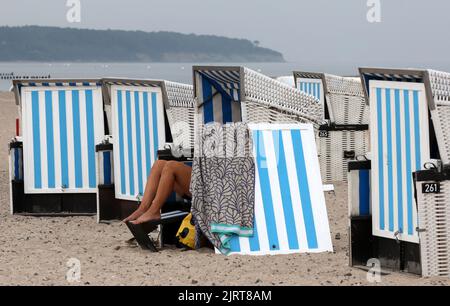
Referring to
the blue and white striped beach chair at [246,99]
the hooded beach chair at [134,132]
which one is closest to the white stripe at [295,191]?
the blue and white striped beach chair at [246,99]

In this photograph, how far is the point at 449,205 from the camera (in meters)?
6.79

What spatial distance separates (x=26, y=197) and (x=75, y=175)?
0.54 meters

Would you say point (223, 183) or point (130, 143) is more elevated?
point (130, 143)

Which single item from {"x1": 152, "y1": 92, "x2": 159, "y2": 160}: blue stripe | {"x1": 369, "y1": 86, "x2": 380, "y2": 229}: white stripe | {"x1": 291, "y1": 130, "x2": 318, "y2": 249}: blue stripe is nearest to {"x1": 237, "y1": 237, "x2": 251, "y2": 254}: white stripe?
{"x1": 291, "y1": 130, "x2": 318, "y2": 249}: blue stripe

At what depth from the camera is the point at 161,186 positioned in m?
8.48

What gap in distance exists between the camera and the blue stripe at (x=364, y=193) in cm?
751

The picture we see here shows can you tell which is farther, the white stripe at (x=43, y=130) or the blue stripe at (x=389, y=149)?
the white stripe at (x=43, y=130)

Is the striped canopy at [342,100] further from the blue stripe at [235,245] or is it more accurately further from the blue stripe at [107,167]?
the blue stripe at [235,245]

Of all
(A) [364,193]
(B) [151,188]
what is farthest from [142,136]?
(A) [364,193]

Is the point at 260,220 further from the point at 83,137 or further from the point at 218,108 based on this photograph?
the point at 83,137

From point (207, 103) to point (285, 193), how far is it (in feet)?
4.41

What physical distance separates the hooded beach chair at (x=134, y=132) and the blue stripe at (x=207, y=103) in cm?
30

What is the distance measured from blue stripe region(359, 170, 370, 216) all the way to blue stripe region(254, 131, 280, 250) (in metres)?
0.79

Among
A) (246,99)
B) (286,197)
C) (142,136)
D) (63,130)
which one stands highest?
(246,99)
